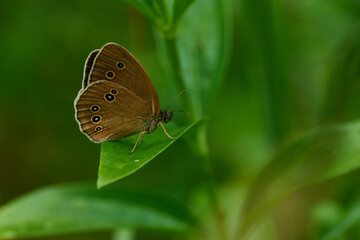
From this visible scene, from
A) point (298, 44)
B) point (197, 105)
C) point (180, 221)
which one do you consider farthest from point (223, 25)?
point (298, 44)

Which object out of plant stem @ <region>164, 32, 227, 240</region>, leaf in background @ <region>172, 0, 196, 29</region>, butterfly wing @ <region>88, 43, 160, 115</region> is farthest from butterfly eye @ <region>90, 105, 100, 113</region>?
leaf in background @ <region>172, 0, 196, 29</region>

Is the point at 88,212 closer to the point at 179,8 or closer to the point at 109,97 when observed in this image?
the point at 109,97

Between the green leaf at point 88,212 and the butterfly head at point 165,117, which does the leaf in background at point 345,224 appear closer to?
the green leaf at point 88,212

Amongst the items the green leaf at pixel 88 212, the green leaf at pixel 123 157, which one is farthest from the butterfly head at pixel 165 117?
the green leaf at pixel 88 212

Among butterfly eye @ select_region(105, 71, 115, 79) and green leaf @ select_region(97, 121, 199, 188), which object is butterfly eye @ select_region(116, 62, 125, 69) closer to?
butterfly eye @ select_region(105, 71, 115, 79)

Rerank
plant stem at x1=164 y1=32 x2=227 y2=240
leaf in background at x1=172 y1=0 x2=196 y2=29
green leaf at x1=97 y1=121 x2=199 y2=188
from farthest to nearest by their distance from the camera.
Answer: plant stem at x1=164 y1=32 x2=227 y2=240
leaf in background at x1=172 y1=0 x2=196 y2=29
green leaf at x1=97 y1=121 x2=199 y2=188

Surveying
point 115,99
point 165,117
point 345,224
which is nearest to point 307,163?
point 345,224

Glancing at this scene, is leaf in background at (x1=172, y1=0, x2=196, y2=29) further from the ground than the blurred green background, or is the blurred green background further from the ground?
the blurred green background
